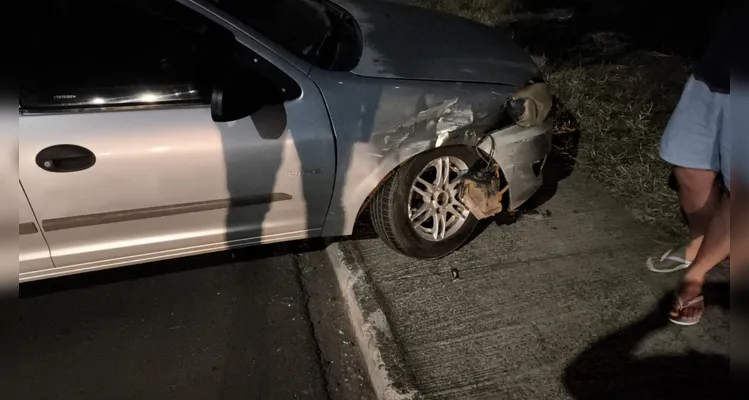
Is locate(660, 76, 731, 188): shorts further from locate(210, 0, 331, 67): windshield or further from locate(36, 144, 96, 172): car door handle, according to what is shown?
locate(36, 144, 96, 172): car door handle

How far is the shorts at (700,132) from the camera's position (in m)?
2.51

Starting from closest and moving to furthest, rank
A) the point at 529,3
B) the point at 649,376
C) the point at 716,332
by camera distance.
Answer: the point at 649,376 → the point at 716,332 → the point at 529,3

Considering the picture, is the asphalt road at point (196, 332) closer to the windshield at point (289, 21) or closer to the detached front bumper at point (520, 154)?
the detached front bumper at point (520, 154)

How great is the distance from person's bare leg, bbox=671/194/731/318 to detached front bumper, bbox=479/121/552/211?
0.93 m

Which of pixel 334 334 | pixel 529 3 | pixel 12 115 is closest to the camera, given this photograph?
pixel 12 115

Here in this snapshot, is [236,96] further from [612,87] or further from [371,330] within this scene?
[612,87]

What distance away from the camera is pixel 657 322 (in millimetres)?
2828

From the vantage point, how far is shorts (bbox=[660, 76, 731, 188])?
2.51m

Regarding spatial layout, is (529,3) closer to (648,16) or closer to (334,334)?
(648,16)

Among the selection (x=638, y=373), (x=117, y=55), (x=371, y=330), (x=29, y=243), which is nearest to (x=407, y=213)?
(x=371, y=330)

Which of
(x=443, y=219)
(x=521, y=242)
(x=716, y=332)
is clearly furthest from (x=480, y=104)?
(x=716, y=332)

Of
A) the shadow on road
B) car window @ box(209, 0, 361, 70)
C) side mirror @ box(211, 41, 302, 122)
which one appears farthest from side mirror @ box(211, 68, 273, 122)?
the shadow on road

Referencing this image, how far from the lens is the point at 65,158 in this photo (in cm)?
248

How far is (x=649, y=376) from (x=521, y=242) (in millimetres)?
1085
